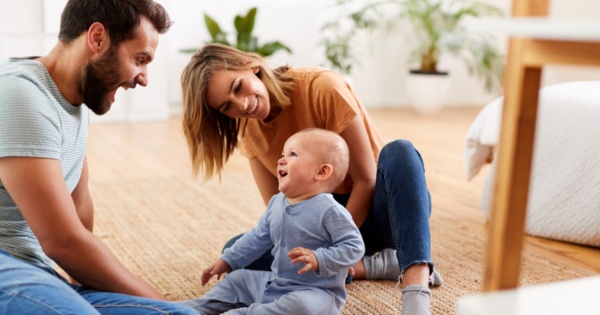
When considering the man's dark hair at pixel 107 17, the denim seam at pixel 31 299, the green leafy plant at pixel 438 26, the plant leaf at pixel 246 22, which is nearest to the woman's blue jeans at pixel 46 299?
the denim seam at pixel 31 299

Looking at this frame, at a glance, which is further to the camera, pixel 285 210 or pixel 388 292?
pixel 388 292

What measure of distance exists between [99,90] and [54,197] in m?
0.24

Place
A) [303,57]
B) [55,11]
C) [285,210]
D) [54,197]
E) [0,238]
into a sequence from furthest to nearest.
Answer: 1. [303,57]
2. [55,11]
3. [285,210]
4. [0,238]
5. [54,197]

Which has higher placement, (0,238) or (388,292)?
(0,238)

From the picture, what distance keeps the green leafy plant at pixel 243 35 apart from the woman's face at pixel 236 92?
3206 millimetres

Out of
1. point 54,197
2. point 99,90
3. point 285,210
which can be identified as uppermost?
point 99,90

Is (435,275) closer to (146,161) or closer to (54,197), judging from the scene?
(54,197)

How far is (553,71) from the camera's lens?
16.8 feet

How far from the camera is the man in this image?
1.18m

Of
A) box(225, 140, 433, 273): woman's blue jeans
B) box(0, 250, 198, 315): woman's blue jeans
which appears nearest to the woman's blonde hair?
box(225, 140, 433, 273): woman's blue jeans

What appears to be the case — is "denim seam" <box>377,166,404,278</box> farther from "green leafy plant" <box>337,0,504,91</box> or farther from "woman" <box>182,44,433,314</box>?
"green leafy plant" <box>337,0,504,91</box>

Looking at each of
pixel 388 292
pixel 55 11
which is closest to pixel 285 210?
pixel 388 292

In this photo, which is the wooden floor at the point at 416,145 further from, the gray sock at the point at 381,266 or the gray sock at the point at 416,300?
the gray sock at the point at 416,300

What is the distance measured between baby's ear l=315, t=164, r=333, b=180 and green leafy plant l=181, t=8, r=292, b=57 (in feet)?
11.2
